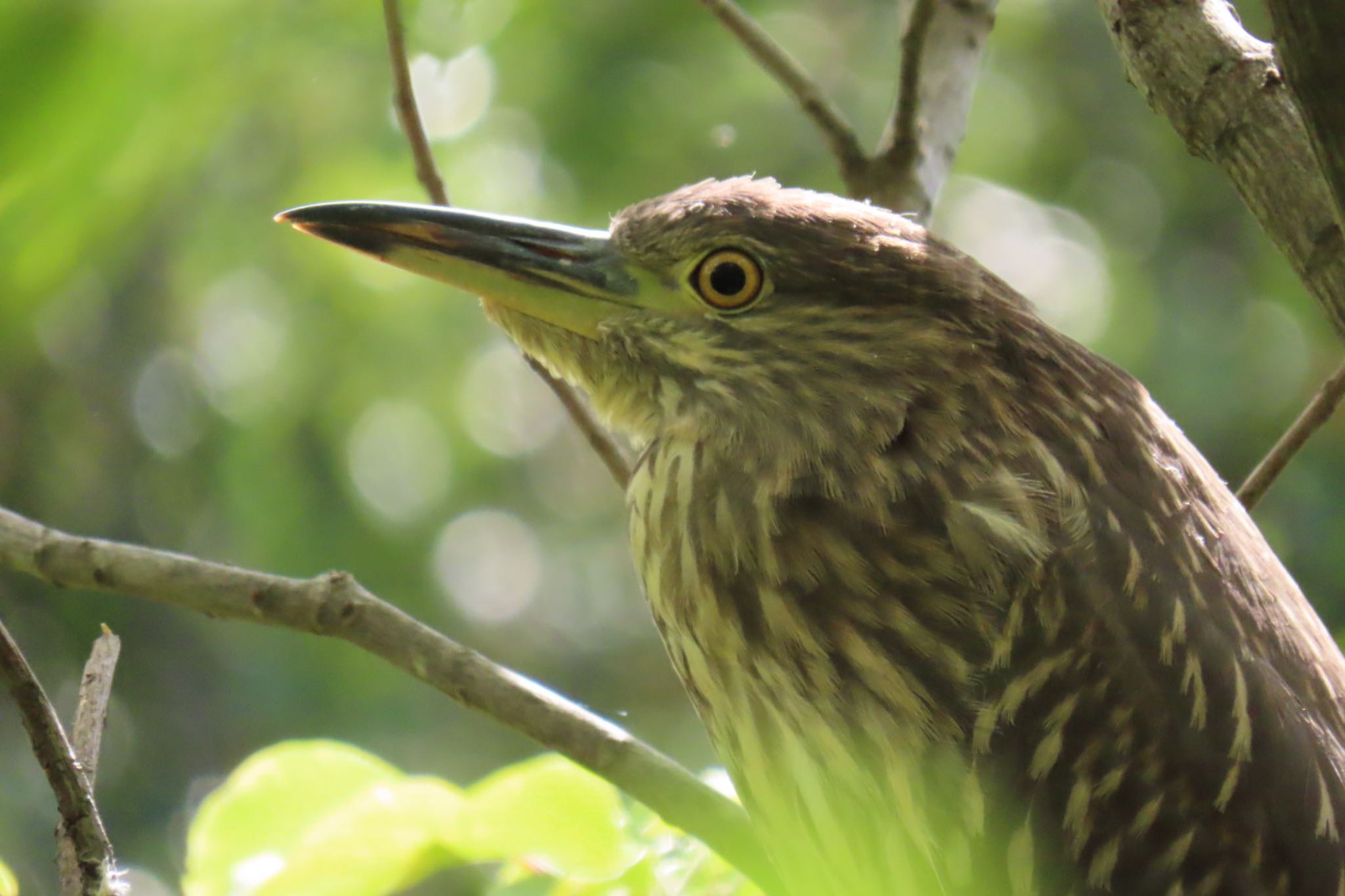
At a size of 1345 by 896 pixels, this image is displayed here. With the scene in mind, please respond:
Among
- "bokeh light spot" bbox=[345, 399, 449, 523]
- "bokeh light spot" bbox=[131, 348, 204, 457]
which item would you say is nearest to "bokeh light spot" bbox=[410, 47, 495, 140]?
"bokeh light spot" bbox=[345, 399, 449, 523]

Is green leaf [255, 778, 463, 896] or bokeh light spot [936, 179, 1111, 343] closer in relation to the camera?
green leaf [255, 778, 463, 896]

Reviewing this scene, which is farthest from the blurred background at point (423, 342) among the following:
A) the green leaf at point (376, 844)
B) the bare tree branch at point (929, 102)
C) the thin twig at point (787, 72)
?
the green leaf at point (376, 844)

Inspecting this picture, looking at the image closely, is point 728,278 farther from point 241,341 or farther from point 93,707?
point 241,341

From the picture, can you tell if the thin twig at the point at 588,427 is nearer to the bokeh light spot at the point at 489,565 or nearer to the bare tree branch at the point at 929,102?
the bare tree branch at the point at 929,102

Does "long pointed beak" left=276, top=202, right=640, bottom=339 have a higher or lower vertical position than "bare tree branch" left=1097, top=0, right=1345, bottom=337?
higher

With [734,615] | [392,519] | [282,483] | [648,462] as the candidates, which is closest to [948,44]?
[648,462]

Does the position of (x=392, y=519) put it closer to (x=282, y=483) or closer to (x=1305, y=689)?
(x=282, y=483)

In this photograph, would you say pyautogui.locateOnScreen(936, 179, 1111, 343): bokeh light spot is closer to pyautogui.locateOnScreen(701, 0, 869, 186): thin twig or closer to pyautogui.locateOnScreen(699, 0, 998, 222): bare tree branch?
pyautogui.locateOnScreen(699, 0, 998, 222): bare tree branch
